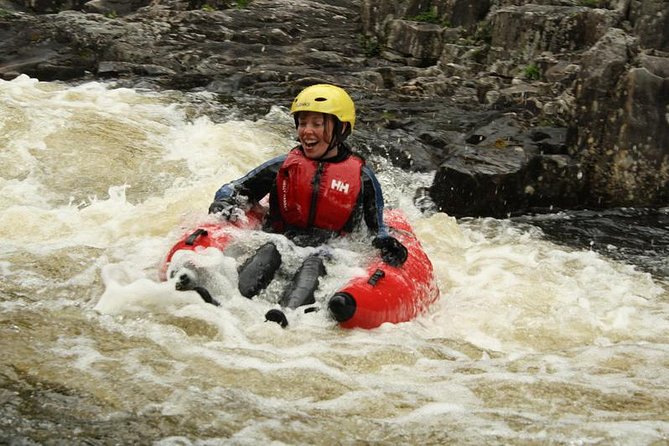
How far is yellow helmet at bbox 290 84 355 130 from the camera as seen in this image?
17.0 feet

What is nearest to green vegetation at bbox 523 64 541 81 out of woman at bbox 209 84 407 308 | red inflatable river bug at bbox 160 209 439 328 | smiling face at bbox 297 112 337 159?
red inflatable river bug at bbox 160 209 439 328

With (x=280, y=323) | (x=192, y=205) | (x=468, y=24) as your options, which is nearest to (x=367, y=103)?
(x=468, y=24)

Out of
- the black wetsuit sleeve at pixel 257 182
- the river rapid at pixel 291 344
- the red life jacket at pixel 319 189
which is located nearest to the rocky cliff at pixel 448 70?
the river rapid at pixel 291 344

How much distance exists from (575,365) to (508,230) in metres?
3.19

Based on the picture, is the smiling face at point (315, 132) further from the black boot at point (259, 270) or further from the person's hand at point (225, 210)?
the black boot at point (259, 270)

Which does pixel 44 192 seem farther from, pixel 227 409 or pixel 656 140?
pixel 656 140

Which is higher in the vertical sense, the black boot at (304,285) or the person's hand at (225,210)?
the person's hand at (225,210)

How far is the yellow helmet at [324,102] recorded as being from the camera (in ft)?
17.0

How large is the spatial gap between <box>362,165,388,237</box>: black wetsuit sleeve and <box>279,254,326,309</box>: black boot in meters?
0.61

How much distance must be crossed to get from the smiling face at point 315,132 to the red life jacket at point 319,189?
71 millimetres

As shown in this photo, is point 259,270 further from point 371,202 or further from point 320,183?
point 371,202

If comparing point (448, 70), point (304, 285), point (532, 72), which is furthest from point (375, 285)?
point (448, 70)

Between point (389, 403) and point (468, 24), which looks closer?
point (389, 403)

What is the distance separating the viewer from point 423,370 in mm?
3924
